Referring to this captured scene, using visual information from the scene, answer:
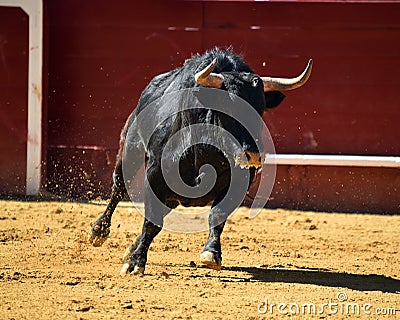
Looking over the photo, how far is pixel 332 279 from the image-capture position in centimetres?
393

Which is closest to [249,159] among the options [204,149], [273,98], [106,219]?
[204,149]

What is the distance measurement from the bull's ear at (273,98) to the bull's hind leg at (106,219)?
35.4 inches

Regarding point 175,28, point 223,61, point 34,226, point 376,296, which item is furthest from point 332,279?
point 175,28

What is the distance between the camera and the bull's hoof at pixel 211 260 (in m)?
3.90

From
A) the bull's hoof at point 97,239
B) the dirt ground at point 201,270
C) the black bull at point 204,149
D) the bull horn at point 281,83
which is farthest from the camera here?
the bull's hoof at point 97,239

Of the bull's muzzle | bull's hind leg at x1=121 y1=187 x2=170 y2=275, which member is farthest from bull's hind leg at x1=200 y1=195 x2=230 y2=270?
the bull's muzzle

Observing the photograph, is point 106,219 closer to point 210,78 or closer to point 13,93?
point 210,78

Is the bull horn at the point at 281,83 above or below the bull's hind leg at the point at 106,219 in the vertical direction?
above

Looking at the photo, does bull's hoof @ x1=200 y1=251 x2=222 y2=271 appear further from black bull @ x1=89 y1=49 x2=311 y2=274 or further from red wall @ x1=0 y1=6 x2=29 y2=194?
red wall @ x1=0 y1=6 x2=29 y2=194

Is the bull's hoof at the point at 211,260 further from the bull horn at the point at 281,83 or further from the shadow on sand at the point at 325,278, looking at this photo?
the bull horn at the point at 281,83

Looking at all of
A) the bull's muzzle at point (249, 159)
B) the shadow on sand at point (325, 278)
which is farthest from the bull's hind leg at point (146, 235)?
the bull's muzzle at point (249, 159)

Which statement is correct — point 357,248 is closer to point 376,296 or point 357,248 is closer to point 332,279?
point 332,279

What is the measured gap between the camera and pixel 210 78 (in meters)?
3.99

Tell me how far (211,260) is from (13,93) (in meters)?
3.32
